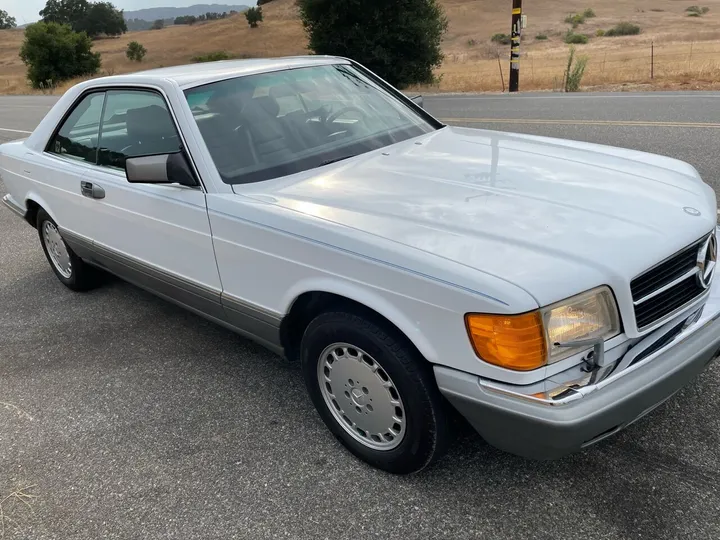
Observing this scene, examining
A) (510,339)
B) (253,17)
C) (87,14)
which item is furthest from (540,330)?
(87,14)

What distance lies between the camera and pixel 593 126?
32.0ft

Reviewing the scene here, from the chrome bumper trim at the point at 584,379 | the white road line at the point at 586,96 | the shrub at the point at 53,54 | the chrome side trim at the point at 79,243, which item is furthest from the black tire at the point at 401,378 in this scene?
the shrub at the point at 53,54

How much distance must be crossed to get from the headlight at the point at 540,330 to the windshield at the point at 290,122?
4.76ft

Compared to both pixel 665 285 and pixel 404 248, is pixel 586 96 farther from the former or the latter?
pixel 404 248

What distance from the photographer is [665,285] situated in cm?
225

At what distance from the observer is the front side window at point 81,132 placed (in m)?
4.02

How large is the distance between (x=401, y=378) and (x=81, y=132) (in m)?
3.06

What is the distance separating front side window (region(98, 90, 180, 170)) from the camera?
340 centimetres

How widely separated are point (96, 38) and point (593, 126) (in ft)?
351

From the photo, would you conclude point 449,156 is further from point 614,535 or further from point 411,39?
point 411,39

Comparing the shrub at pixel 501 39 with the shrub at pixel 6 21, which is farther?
the shrub at pixel 6 21

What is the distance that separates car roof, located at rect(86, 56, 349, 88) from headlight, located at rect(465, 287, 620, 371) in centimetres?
217

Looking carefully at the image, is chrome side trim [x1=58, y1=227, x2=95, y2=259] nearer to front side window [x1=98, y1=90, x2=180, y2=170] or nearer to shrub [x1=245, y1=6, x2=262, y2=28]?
front side window [x1=98, y1=90, x2=180, y2=170]

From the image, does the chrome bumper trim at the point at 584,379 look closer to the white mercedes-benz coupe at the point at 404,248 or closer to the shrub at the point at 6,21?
the white mercedes-benz coupe at the point at 404,248
